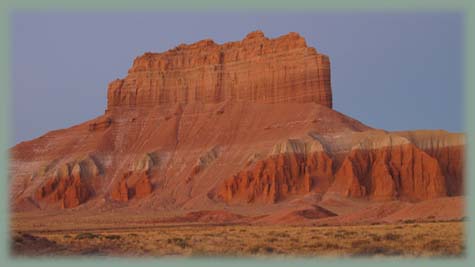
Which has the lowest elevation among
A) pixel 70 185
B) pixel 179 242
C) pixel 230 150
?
pixel 179 242

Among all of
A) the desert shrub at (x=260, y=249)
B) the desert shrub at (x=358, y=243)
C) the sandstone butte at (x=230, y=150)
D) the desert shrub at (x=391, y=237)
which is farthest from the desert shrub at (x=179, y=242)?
the sandstone butte at (x=230, y=150)

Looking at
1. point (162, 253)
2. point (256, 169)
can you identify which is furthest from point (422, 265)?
point (256, 169)

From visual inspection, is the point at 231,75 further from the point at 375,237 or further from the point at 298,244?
the point at 298,244

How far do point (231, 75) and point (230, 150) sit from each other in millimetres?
16980

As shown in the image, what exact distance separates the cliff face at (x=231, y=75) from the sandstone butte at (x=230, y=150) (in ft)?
0.56

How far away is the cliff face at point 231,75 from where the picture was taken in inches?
4045

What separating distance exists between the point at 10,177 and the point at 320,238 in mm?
80657

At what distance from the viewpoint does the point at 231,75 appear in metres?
110

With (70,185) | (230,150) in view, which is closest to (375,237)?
(230,150)

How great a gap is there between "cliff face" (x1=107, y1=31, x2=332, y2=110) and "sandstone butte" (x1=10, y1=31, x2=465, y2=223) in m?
0.17

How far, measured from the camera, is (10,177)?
353 feet

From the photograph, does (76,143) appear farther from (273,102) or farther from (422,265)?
(422,265)

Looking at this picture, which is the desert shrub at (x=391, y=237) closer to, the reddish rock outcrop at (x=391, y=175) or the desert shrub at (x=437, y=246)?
the desert shrub at (x=437, y=246)

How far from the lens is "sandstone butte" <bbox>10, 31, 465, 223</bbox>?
84.1 m
